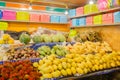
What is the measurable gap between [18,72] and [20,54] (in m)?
0.75

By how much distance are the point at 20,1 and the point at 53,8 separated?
55.6 inches

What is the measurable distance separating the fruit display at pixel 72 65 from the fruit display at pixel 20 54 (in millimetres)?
379

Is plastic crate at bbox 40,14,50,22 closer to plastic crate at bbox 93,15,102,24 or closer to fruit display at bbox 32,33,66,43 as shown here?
plastic crate at bbox 93,15,102,24

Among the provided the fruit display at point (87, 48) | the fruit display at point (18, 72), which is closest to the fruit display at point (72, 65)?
the fruit display at point (18, 72)

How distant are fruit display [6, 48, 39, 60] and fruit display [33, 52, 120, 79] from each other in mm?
379

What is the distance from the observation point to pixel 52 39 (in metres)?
4.25

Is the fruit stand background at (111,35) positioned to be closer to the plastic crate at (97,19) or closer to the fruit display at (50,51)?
the plastic crate at (97,19)

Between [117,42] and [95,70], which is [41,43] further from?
[117,42]

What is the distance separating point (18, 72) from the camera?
2.55 metres

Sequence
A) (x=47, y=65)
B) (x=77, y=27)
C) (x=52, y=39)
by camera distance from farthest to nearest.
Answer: (x=77, y=27), (x=52, y=39), (x=47, y=65)

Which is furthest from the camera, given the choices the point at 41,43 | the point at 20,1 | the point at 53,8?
the point at 53,8

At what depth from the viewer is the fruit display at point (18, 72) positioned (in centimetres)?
247

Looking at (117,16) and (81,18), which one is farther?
(81,18)

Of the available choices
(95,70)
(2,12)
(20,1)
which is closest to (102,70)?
(95,70)
